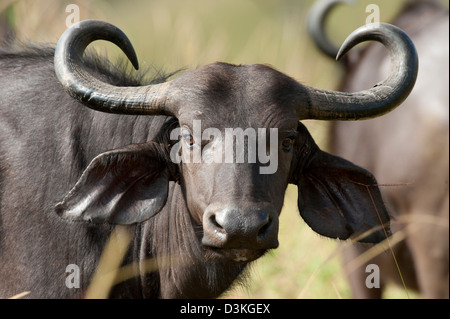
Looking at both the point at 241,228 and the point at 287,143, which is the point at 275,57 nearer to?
the point at 287,143

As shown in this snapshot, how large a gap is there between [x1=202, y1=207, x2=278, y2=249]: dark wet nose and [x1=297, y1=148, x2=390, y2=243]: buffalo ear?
2.87 ft

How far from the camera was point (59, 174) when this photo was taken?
490 centimetres

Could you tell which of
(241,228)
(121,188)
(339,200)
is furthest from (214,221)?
(339,200)

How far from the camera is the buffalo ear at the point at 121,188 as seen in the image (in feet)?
15.0

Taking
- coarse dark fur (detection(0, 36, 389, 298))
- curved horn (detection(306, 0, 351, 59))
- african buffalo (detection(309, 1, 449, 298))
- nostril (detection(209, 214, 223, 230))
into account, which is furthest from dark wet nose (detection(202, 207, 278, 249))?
curved horn (detection(306, 0, 351, 59))

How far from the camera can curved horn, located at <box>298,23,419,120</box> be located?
4598 millimetres

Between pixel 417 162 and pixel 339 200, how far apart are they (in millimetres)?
2554

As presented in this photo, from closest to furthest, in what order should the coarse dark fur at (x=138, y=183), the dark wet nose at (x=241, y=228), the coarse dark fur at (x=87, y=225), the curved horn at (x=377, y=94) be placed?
the dark wet nose at (x=241, y=228), the coarse dark fur at (x=138, y=183), the curved horn at (x=377, y=94), the coarse dark fur at (x=87, y=225)

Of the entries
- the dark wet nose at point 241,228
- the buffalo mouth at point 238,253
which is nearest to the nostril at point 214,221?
the dark wet nose at point 241,228

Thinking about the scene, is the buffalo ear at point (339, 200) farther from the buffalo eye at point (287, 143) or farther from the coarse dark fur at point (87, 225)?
the coarse dark fur at point (87, 225)

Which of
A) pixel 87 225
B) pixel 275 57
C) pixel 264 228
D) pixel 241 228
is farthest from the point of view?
pixel 275 57

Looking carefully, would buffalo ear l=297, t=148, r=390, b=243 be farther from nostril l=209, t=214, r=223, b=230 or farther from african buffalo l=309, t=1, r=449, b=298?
african buffalo l=309, t=1, r=449, b=298

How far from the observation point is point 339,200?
504 centimetres
